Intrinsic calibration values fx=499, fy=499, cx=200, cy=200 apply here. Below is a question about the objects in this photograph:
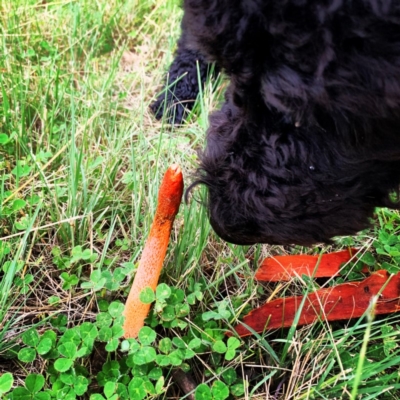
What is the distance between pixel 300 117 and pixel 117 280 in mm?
708

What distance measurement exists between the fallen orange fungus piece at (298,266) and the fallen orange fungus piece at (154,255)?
1.23 feet

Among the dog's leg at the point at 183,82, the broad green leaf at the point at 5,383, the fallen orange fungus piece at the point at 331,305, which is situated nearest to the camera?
the broad green leaf at the point at 5,383

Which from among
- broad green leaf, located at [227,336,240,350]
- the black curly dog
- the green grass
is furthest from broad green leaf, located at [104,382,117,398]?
the black curly dog

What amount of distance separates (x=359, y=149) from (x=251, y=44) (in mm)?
361

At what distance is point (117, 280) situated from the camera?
1464 millimetres

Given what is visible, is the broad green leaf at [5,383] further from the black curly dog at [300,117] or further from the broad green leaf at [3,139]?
the broad green leaf at [3,139]

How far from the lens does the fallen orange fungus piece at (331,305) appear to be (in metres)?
1.46

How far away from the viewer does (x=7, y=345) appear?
4.41 ft

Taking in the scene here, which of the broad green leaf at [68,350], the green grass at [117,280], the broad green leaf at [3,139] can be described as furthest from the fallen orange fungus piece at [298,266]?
the broad green leaf at [3,139]

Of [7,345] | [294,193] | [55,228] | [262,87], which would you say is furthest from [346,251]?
[7,345]

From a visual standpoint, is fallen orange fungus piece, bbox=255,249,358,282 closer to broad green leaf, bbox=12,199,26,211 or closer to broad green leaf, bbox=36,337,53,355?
broad green leaf, bbox=36,337,53,355

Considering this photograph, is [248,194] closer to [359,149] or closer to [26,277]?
[359,149]

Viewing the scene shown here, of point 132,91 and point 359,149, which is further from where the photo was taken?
point 132,91

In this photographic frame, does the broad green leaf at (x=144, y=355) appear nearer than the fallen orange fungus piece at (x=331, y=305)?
Yes
